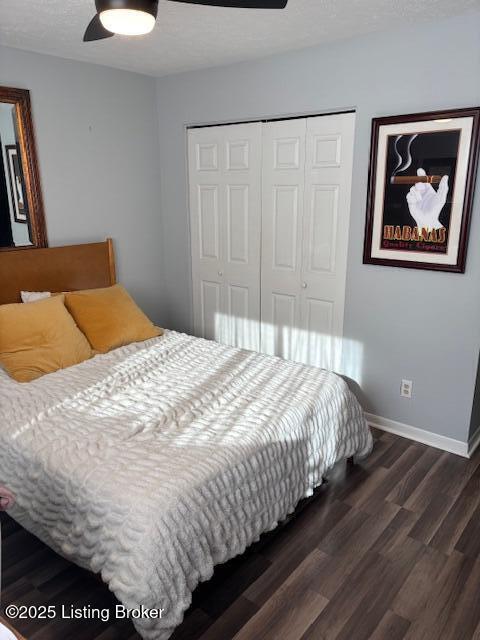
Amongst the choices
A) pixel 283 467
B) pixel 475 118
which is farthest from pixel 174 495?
pixel 475 118

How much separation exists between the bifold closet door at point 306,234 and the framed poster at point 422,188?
235 mm

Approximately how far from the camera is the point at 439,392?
2.93 metres

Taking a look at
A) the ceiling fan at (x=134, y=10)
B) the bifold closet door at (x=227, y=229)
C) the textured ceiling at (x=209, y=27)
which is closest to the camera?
the ceiling fan at (x=134, y=10)

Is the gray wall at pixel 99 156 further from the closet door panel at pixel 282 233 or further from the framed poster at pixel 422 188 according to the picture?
the framed poster at pixel 422 188

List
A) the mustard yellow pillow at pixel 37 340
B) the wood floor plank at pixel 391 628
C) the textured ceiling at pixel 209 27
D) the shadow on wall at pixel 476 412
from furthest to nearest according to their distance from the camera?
1. the shadow on wall at pixel 476 412
2. the mustard yellow pillow at pixel 37 340
3. the textured ceiling at pixel 209 27
4. the wood floor plank at pixel 391 628

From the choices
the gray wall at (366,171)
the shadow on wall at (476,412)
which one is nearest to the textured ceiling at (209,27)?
the gray wall at (366,171)

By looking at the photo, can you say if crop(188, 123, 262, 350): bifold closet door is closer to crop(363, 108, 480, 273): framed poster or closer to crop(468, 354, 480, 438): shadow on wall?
crop(363, 108, 480, 273): framed poster

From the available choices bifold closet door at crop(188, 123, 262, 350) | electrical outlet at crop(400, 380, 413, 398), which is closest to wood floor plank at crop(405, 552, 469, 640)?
electrical outlet at crop(400, 380, 413, 398)

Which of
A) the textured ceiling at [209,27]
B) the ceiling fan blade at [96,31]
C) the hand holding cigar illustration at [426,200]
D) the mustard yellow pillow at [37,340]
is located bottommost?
the mustard yellow pillow at [37,340]

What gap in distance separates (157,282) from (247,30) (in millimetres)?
2140

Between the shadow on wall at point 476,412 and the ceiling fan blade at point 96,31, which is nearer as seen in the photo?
the ceiling fan blade at point 96,31

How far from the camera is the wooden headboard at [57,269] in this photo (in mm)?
3068

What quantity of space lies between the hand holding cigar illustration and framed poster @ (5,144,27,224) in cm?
238

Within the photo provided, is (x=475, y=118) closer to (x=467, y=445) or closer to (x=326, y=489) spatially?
(x=467, y=445)
